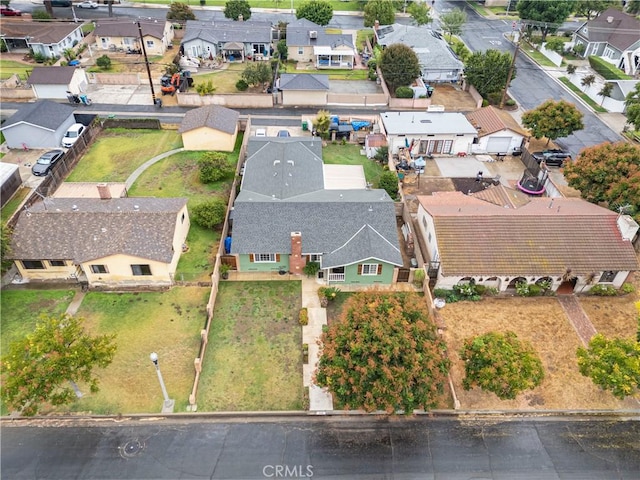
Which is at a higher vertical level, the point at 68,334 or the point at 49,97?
the point at 68,334

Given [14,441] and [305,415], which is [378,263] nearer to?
[305,415]

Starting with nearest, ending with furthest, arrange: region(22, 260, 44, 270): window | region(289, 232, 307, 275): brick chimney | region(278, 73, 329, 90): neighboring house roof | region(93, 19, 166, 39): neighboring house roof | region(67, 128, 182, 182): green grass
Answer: region(22, 260, 44, 270): window
region(289, 232, 307, 275): brick chimney
region(67, 128, 182, 182): green grass
region(278, 73, 329, 90): neighboring house roof
region(93, 19, 166, 39): neighboring house roof

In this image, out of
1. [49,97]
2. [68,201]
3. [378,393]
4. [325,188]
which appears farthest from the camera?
[49,97]

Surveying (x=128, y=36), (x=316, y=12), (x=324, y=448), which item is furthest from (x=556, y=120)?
(x=128, y=36)

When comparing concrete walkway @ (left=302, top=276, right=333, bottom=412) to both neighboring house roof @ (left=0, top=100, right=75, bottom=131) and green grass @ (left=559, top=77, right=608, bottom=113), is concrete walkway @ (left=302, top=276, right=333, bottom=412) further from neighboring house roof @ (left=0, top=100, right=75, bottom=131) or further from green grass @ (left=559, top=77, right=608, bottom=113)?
green grass @ (left=559, top=77, right=608, bottom=113)

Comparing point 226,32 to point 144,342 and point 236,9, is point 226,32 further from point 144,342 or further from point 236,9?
point 144,342

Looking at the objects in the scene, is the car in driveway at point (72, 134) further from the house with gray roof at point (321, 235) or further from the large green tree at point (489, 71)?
the large green tree at point (489, 71)

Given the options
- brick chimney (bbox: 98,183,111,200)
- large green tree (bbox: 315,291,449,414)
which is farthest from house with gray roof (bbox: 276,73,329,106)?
large green tree (bbox: 315,291,449,414)

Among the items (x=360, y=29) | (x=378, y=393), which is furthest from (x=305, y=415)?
(x=360, y=29)
